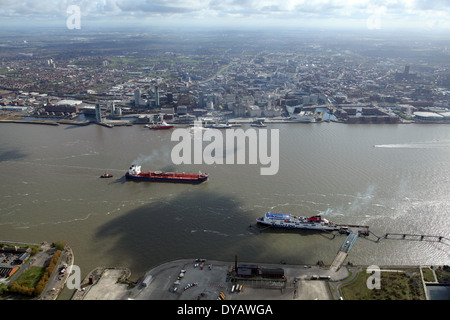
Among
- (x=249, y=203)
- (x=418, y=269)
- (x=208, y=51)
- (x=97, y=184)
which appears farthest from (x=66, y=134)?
(x=208, y=51)

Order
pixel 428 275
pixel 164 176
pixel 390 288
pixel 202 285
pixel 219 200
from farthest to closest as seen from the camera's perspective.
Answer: pixel 164 176 → pixel 219 200 → pixel 428 275 → pixel 202 285 → pixel 390 288

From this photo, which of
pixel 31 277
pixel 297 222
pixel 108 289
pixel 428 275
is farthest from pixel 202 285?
pixel 428 275

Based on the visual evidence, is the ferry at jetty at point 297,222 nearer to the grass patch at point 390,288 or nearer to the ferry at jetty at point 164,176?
the grass patch at point 390,288

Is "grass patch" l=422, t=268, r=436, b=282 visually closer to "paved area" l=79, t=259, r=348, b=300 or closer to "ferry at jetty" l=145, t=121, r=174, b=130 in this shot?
"paved area" l=79, t=259, r=348, b=300

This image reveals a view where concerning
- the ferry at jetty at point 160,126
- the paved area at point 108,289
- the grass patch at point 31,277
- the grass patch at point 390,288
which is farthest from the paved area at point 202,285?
the ferry at jetty at point 160,126

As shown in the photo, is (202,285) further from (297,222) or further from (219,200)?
(219,200)
